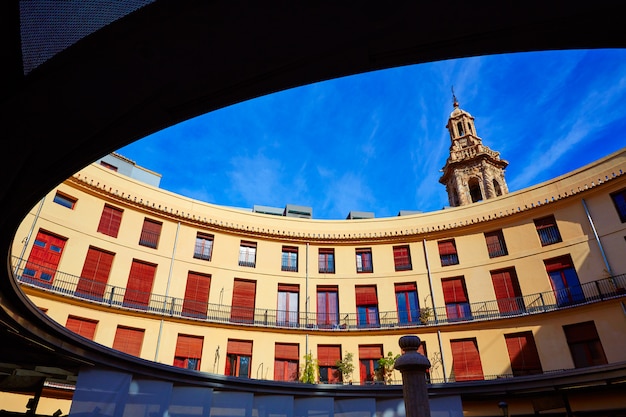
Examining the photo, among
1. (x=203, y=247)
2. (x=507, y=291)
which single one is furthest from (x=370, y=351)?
(x=203, y=247)

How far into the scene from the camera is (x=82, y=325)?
1759 centimetres

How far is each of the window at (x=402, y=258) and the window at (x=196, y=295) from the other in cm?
1038

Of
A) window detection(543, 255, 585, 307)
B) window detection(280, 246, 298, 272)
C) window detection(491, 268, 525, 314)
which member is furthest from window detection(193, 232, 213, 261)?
window detection(543, 255, 585, 307)

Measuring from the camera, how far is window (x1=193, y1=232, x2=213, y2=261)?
22.3 metres

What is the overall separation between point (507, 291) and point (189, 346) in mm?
15793

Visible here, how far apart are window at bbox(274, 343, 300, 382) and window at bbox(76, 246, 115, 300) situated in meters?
8.60

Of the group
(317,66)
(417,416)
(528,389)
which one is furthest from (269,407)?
(317,66)

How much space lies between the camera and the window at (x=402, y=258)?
23.7m

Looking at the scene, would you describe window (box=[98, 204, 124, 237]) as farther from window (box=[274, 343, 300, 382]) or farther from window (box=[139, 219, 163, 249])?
window (box=[274, 343, 300, 382])

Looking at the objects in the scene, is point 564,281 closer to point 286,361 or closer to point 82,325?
point 286,361

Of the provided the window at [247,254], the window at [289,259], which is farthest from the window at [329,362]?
the window at [247,254]

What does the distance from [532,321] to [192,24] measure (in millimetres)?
21518

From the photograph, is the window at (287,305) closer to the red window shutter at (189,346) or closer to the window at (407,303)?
the red window shutter at (189,346)

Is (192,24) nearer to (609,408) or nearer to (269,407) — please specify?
(269,407)
